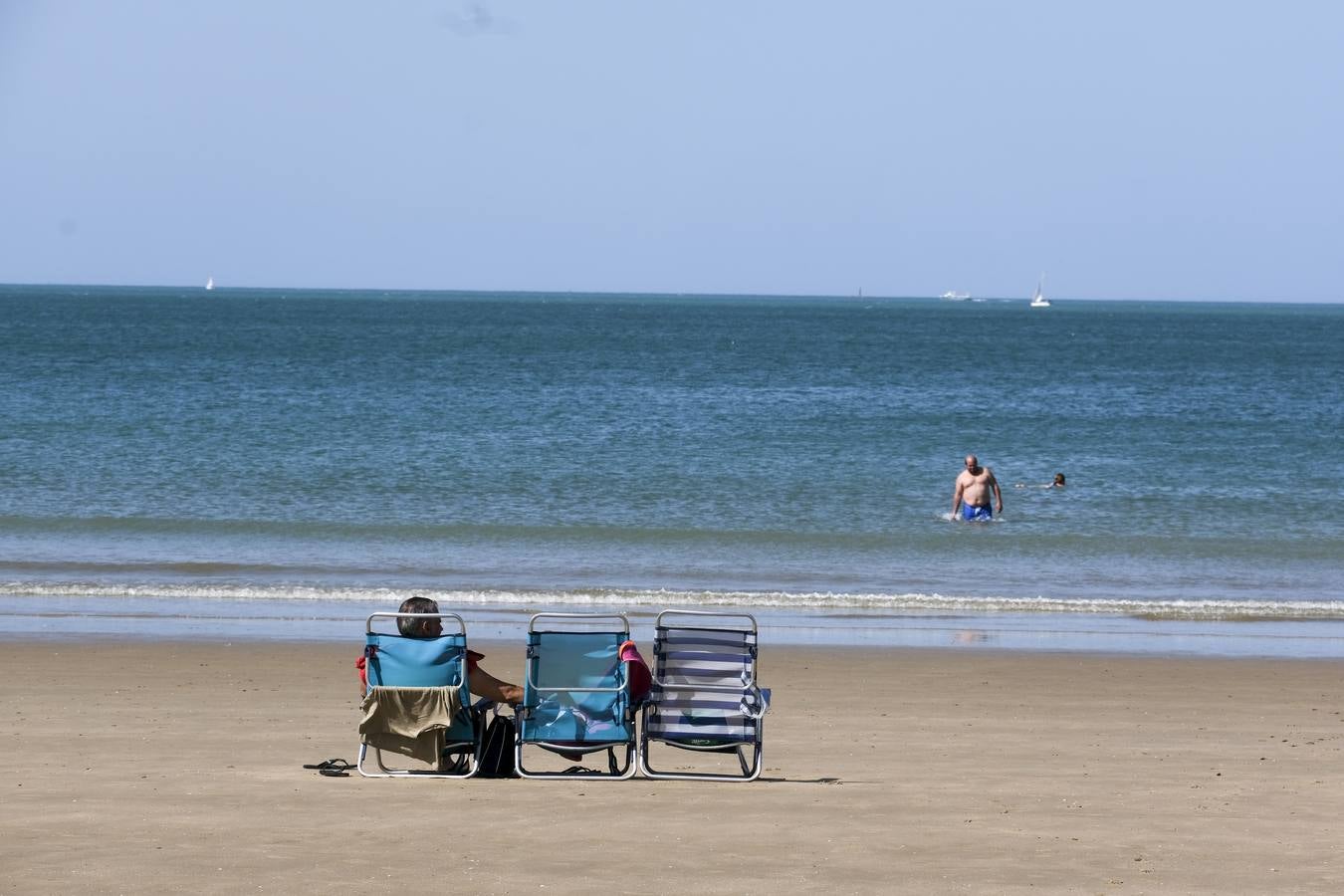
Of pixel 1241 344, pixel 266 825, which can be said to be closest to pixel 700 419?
pixel 266 825

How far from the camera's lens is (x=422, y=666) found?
7047mm

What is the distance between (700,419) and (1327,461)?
12.8 m

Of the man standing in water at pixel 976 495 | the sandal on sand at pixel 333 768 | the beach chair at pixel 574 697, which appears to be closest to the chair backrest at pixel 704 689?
the beach chair at pixel 574 697

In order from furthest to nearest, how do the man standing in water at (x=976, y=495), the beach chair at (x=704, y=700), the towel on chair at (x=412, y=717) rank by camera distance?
1. the man standing in water at (x=976, y=495)
2. the beach chair at (x=704, y=700)
3. the towel on chair at (x=412, y=717)

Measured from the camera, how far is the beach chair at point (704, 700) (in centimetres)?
720

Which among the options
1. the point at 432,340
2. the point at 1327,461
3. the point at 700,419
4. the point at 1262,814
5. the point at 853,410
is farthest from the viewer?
the point at 432,340

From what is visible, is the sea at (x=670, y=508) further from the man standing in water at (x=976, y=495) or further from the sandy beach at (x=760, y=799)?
the sandy beach at (x=760, y=799)

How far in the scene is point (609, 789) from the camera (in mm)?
6910

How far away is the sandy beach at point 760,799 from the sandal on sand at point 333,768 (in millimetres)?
125

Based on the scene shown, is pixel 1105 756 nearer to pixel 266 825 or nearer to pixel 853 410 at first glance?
pixel 266 825

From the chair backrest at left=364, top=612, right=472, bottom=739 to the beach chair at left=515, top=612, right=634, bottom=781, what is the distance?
0.29m

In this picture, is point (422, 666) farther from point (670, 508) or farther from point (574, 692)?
point (670, 508)

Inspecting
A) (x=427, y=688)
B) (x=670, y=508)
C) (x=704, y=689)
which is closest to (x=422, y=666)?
(x=427, y=688)

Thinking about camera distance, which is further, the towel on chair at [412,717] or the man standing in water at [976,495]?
the man standing in water at [976,495]
